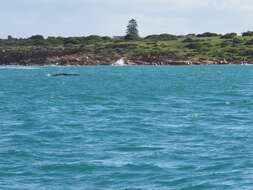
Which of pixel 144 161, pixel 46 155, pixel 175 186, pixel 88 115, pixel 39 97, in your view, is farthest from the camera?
pixel 39 97

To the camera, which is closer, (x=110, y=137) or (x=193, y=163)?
(x=193, y=163)

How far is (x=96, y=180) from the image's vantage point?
24.2 m

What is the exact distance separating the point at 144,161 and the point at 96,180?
371cm

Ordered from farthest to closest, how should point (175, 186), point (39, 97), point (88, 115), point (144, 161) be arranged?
point (39, 97), point (88, 115), point (144, 161), point (175, 186)

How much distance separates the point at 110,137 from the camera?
3425 centimetres

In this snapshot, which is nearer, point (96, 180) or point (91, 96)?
point (96, 180)

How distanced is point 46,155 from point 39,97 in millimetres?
37611

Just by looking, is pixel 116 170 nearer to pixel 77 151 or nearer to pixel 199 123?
pixel 77 151

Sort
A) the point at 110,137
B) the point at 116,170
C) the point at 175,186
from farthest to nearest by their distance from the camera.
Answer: the point at 110,137 < the point at 116,170 < the point at 175,186

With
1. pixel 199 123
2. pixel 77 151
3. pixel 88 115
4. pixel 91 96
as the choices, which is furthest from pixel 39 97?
pixel 77 151

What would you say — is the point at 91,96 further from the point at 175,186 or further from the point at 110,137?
the point at 175,186

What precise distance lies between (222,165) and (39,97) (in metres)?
42.6

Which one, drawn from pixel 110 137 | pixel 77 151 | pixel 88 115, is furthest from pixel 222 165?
pixel 88 115

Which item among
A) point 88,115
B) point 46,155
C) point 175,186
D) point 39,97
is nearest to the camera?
point 175,186
